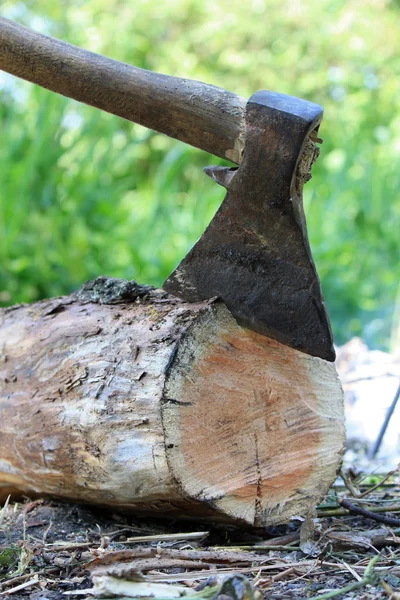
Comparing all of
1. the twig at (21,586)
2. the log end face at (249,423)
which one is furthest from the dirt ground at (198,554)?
the log end face at (249,423)

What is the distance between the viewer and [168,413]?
170cm

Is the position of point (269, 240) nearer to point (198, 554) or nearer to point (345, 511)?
point (198, 554)

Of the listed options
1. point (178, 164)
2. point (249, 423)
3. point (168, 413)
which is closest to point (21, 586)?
point (168, 413)

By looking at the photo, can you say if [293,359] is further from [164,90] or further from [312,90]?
[312,90]

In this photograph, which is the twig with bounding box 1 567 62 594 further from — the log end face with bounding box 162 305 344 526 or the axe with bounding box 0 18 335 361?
the axe with bounding box 0 18 335 361

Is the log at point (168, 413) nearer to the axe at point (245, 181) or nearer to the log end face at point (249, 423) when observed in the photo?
the log end face at point (249, 423)

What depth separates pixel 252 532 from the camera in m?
1.98

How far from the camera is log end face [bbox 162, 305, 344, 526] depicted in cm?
173

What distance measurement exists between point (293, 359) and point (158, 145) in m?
→ 8.13

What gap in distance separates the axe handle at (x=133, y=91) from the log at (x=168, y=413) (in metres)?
0.45

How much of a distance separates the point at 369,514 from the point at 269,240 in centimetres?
81

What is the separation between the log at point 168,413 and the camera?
173 centimetres

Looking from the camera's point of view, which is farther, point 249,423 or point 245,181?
point 249,423

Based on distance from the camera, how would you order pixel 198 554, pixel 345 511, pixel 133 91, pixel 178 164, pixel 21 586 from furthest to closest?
1. pixel 178 164
2. pixel 345 511
3. pixel 133 91
4. pixel 198 554
5. pixel 21 586
